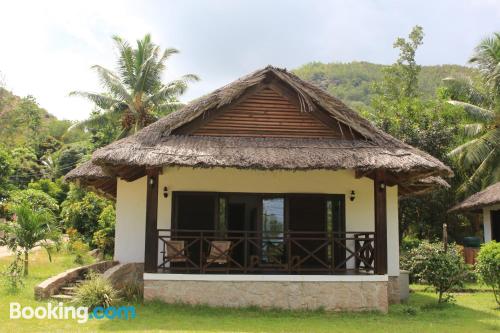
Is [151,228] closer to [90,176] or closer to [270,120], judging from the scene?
[90,176]

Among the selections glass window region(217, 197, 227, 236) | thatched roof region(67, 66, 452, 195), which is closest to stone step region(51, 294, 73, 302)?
thatched roof region(67, 66, 452, 195)

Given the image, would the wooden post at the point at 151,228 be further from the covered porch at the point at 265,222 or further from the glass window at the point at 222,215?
the glass window at the point at 222,215

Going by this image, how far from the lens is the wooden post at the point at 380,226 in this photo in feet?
33.7

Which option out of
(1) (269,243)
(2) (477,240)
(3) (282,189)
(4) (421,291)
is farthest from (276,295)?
(2) (477,240)

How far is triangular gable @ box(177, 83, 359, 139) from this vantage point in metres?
11.3

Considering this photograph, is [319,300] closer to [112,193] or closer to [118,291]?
[118,291]

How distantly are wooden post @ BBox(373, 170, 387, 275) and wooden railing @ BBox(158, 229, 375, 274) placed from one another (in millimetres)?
258

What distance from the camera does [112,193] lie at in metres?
15.0

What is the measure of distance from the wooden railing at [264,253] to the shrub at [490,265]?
2.39 metres

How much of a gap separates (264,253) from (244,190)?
57.3 inches

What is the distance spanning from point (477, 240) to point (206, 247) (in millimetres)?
13718

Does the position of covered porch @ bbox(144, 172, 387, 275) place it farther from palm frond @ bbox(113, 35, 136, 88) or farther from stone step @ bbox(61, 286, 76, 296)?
palm frond @ bbox(113, 35, 136, 88)

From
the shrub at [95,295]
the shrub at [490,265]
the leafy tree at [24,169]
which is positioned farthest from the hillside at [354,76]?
the shrub at [95,295]

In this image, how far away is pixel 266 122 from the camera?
11383mm
